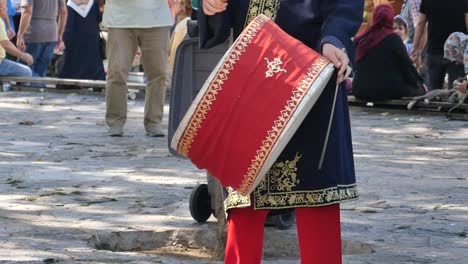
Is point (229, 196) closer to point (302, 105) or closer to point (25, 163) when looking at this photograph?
point (302, 105)

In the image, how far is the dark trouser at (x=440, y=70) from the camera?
13578mm

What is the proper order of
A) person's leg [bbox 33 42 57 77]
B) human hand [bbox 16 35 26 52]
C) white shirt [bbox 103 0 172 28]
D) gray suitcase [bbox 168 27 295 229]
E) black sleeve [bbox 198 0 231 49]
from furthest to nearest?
1. person's leg [bbox 33 42 57 77]
2. human hand [bbox 16 35 26 52]
3. white shirt [bbox 103 0 172 28]
4. gray suitcase [bbox 168 27 295 229]
5. black sleeve [bbox 198 0 231 49]

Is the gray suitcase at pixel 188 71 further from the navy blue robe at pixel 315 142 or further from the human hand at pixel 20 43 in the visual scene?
the human hand at pixel 20 43

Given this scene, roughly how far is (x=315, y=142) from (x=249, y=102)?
293 millimetres

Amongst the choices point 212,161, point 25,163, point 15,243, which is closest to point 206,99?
point 212,161

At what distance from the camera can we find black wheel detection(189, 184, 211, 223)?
6.59 m

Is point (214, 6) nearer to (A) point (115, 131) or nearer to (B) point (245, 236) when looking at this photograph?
(B) point (245, 236)

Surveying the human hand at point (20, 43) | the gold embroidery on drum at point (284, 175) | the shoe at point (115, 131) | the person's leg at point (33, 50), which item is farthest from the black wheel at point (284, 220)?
the person's leg at point (33, 50)

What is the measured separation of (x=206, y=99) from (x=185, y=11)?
46.9ft

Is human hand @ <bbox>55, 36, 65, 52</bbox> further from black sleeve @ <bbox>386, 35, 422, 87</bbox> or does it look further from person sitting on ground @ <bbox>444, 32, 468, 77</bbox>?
person sitting on ground @ <bbox>444, 32, 468, 77</bbox>

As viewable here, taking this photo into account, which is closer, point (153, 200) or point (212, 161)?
point (212, 161)

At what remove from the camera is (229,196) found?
13.8 ft

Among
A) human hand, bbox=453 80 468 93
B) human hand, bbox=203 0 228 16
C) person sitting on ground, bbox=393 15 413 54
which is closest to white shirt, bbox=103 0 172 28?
human hand, bbox=453 80 468 93

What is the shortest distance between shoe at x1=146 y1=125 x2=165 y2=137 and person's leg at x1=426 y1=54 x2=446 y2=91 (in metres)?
4.20
